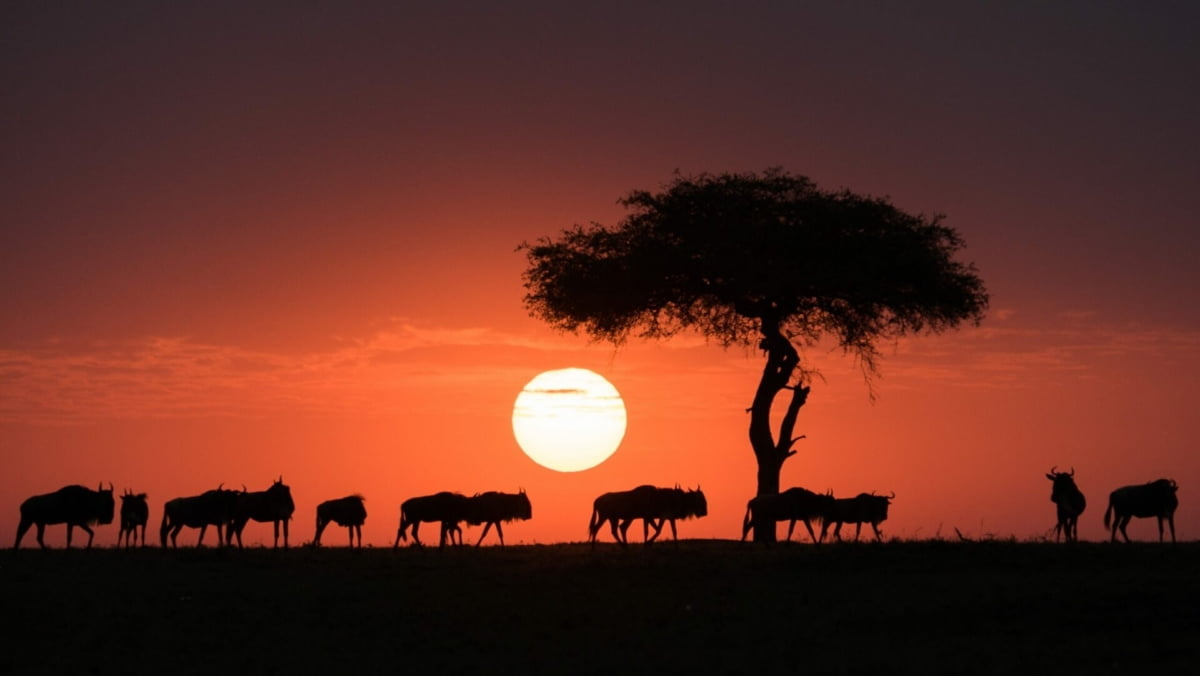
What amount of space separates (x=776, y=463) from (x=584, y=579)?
16.9 m

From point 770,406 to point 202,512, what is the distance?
18.4 m

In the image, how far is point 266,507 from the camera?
39.2 m

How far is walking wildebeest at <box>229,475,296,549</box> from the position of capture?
39062mm

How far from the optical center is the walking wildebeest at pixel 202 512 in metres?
38.7

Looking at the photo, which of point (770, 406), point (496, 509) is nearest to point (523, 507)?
point (496, 509)

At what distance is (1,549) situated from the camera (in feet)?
124

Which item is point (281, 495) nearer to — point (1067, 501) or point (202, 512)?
point (202, 512)

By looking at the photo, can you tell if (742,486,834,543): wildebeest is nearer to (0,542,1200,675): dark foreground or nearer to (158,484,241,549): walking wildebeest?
(0,542,1200,675): dark foreground

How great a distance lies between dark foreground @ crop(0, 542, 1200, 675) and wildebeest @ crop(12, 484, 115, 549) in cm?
484

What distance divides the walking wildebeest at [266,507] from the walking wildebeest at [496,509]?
525cm

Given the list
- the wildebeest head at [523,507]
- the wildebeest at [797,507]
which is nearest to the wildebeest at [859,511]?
the wildebeest at [797,507]

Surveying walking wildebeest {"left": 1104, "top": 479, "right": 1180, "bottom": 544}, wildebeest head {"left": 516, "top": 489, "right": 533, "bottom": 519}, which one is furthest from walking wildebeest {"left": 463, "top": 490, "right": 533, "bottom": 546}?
walking wildebeest {"left": 1104, "top": 479, "right": 1180, "bottom": 544}

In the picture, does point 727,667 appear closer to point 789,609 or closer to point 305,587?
point 789,609

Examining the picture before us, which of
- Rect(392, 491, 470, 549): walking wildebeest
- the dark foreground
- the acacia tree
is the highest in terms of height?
the acacia tree
